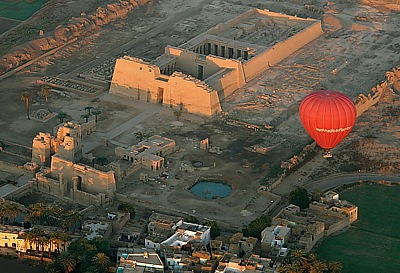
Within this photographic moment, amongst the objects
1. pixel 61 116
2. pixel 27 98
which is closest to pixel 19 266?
pixel 61 116

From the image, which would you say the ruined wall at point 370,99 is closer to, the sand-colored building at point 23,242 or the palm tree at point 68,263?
the sand-colored building at point 23,242

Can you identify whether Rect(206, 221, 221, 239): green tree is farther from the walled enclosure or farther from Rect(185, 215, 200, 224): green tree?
the walled enclosure

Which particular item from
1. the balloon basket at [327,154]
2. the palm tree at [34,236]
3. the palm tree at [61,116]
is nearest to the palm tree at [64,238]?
the palm tree at [34,236]

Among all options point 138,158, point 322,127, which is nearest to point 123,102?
point 138,158

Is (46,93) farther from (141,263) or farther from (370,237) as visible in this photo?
(370,237)

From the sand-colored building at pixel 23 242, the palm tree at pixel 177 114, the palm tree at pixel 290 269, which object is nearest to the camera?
the palm tree at pixel 290 269

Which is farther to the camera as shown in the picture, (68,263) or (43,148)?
(43,148)
